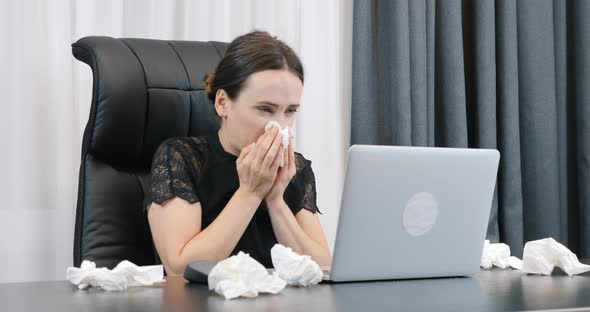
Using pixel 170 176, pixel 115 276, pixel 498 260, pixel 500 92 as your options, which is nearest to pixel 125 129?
pixel 170 176

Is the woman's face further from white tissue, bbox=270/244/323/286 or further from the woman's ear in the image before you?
white tissue, bbox=270/244/323/286

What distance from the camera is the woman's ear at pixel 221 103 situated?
168 centimetres

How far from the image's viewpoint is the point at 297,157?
1.90m

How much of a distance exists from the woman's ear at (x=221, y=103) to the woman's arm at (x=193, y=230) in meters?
0.20

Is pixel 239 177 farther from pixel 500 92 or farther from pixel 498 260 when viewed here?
pixel 500 92

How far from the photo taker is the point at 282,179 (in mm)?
1637

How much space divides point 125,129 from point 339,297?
2.65ft

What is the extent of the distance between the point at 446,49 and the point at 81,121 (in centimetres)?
110

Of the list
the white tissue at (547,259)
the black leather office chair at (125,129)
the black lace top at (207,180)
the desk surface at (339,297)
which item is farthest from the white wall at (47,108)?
the white tissue at (547,259)

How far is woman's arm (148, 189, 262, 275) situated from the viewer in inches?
59.9

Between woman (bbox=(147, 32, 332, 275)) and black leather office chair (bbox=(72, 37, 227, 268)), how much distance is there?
0.06 m

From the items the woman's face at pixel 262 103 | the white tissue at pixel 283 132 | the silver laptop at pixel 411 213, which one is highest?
the woman's face at pixel 262 103

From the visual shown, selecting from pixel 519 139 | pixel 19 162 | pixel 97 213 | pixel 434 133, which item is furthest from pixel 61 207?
pixel 519 139

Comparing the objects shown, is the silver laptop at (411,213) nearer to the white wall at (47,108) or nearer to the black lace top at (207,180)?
the black lace top at (207,180)
